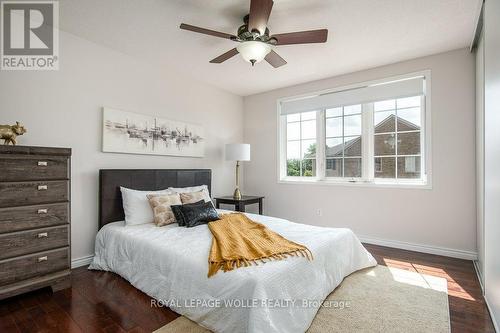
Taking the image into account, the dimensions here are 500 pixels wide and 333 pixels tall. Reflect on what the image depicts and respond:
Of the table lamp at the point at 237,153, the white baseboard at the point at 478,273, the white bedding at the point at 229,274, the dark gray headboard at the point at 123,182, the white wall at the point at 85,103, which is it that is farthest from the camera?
the table lamp at the point at 237,153

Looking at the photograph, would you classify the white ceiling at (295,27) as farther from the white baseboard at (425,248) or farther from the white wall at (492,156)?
the white baseboard at (425,248)

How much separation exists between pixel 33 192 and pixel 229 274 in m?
1.84

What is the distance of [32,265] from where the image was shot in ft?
7.20

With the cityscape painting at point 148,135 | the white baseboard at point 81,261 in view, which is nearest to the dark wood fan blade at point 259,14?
the cityscape painting at point 148,135

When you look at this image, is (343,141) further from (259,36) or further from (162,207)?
(162,207)

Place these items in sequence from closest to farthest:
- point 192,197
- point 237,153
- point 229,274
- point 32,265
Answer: point 229,274
point 32,265
point 192,197
point 237,153

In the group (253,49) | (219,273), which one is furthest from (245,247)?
(253,49)

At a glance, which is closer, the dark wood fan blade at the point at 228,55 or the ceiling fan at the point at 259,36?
the ceiling fan at the point at 259,36

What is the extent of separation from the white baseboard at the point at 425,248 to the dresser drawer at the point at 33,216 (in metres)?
3.76

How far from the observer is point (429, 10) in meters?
2.41

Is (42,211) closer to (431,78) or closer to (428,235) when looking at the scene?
(428,235)

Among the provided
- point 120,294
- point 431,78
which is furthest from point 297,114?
point 120,294

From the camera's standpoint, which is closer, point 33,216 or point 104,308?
point 104,308

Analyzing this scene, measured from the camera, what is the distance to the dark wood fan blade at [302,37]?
7.16 feet
